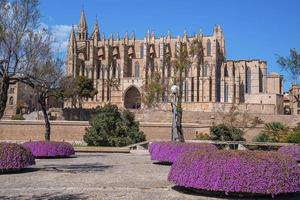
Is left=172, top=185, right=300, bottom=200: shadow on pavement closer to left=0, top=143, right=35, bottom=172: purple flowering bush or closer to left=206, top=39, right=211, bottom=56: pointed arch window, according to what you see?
left=0, top=143, right=35, bottom=172: purple flowering bush

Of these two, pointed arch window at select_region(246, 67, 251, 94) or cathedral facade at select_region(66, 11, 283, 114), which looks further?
pointed arch window at select_region(246, 67, 251, 94)

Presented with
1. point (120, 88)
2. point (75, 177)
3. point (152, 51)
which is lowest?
point (75, 177)

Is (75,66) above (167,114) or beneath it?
above

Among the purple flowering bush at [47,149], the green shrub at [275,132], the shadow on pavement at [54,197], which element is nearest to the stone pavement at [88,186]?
the shadow on pavement at [54,197]

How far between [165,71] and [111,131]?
42.9 m

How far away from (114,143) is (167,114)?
19.1m

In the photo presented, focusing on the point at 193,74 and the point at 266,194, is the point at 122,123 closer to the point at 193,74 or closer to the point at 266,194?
the point at 266,194

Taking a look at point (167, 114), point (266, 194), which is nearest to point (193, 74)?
point (167, 114)

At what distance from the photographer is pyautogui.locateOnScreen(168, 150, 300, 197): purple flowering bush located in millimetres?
8375

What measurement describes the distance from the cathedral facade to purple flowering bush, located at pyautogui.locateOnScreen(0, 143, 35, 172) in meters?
51.1

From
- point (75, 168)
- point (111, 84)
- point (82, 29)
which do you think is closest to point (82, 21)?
point (82, 29)

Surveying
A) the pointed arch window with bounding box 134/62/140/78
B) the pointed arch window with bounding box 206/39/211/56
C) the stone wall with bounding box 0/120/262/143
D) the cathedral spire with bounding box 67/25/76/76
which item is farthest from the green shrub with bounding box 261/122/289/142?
the cathedral spire with bounding box 67/25/76/76

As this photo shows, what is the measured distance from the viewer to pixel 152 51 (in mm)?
79188

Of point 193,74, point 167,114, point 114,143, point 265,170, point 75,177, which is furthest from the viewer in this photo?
point 193,74
